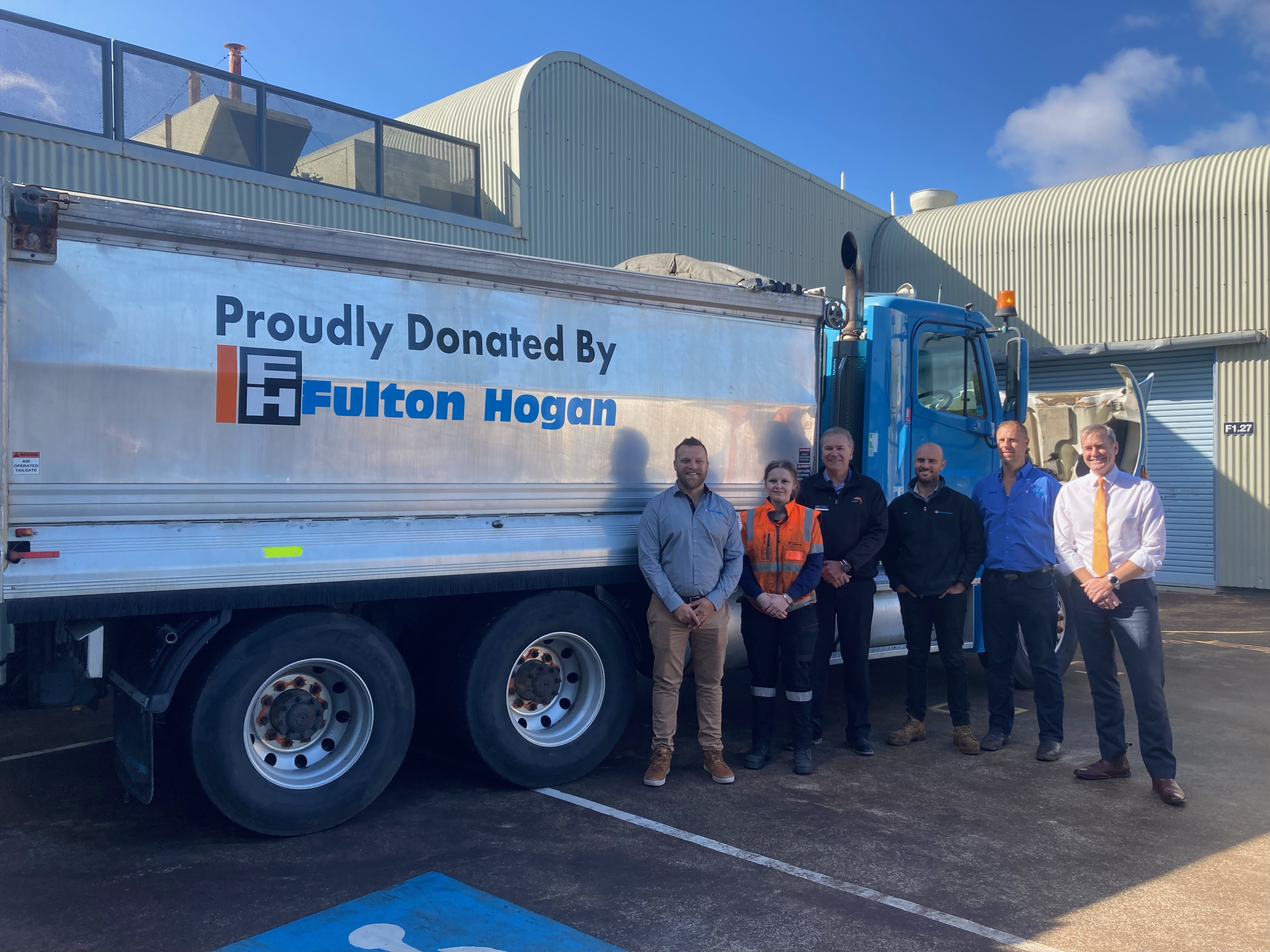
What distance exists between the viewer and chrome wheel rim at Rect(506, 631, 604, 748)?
5.41 meters

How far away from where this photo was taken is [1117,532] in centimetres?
537

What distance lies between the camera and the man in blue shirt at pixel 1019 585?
5988mm

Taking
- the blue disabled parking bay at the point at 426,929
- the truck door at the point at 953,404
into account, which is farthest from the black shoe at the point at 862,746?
the blue disabled parking bay at the point at 426,929

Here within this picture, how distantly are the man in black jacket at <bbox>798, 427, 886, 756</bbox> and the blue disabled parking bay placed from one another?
2770 mm

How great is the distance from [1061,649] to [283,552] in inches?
240

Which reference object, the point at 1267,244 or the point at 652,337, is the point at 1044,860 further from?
the point at 1267,244

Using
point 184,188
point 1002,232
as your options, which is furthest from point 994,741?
point 1002,232

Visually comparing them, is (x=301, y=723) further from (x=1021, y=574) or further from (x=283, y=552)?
(x=1021, y=574)

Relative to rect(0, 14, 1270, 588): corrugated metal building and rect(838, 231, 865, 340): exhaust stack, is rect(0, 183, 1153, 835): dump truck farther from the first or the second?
rect(0, 14, 1270, 588): corrugated metal building

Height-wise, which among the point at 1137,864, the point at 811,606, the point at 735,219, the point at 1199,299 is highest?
the point at 735,219

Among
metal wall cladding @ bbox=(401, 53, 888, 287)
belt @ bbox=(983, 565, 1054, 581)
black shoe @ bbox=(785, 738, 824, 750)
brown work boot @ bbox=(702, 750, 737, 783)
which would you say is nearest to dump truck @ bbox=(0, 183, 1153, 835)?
brown work boot @ bbox=(702, 750, 737, 783)

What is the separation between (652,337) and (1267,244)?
498 inches

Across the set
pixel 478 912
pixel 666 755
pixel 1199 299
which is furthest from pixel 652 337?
pixel 1199 299

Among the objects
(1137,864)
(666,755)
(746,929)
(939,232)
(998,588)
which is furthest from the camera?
(939,232)
